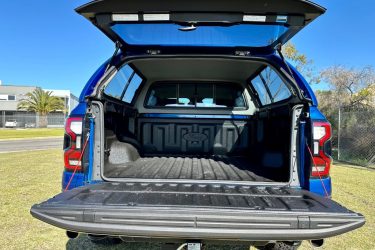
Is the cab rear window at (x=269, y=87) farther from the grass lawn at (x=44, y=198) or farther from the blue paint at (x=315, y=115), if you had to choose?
the grass lawn at (x=44, y=198)

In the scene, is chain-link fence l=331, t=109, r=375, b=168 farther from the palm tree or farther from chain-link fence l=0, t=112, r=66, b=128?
chain-link fence l=0, t=112, r=66, b=128

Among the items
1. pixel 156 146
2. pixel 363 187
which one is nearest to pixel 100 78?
pixel 156 146

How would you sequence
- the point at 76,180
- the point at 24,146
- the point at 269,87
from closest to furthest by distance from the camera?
the point at 76,180
the point at 269,87
the point at 24,146

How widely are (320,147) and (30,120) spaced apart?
50.7 m

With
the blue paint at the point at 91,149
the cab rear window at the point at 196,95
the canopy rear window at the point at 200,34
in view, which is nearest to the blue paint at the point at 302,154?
the canopy rear window at the point at 200,34

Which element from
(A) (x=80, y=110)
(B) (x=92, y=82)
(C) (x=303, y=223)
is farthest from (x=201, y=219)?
(B) (x=92, y=82)

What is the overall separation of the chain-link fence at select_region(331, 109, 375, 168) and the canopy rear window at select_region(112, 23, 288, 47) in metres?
8.66

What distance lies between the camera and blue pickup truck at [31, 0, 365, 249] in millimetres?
1830

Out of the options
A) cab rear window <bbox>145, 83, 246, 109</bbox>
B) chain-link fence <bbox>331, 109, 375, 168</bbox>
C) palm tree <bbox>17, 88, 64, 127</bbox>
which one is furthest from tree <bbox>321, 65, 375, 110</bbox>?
palm tree <bbox>17, 88, 64, 127</bbox>

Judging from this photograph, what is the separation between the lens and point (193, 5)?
2191 millimetres

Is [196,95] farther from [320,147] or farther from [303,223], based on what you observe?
[303,223]

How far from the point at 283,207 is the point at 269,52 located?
A: 1.66m

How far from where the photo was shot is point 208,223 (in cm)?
181

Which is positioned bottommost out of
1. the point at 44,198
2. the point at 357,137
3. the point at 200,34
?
the point at 44,198
